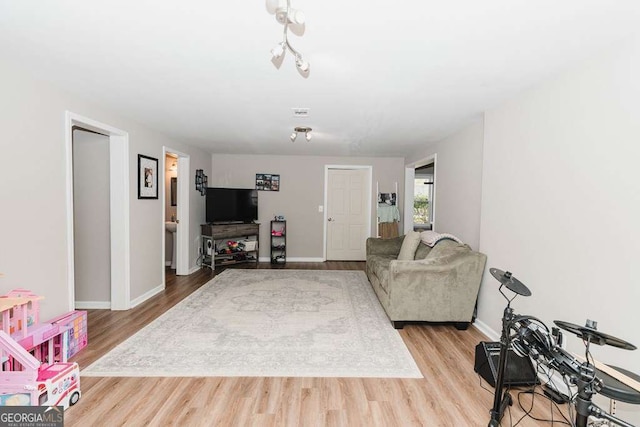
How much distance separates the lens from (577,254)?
197 cm

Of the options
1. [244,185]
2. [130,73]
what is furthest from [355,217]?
[130,73]

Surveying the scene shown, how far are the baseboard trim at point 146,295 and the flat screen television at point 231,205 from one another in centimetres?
159

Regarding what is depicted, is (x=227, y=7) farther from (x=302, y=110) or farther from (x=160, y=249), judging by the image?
(x=160, y=249)

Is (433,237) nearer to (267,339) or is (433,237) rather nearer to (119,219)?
(267,339)

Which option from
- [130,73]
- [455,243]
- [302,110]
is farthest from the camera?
[455,243]

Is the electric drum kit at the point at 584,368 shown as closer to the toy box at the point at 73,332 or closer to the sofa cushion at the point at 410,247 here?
the sofa cushion at the point at 410,247

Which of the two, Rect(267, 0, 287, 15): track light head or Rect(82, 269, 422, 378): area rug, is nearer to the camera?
Rect(267, 0, 287, 15): track light head

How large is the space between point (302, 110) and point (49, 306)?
2801 millimetres

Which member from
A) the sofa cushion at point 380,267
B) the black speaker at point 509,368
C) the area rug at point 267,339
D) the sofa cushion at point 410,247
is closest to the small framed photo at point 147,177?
the area rug at point 267,339

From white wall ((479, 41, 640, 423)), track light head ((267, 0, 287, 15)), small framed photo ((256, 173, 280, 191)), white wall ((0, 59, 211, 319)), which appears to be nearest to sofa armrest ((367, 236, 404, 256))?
white wall ((479, 41, 640, 423))

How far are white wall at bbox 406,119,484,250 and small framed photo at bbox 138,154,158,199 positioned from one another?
3.95 metres

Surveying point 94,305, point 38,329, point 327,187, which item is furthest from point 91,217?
point 327,187

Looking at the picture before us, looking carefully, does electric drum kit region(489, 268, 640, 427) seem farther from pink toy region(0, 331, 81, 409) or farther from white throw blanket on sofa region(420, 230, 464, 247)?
pink toy region(0, 331, 81, 409)

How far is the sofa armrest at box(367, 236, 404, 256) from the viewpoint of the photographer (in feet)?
15.6
